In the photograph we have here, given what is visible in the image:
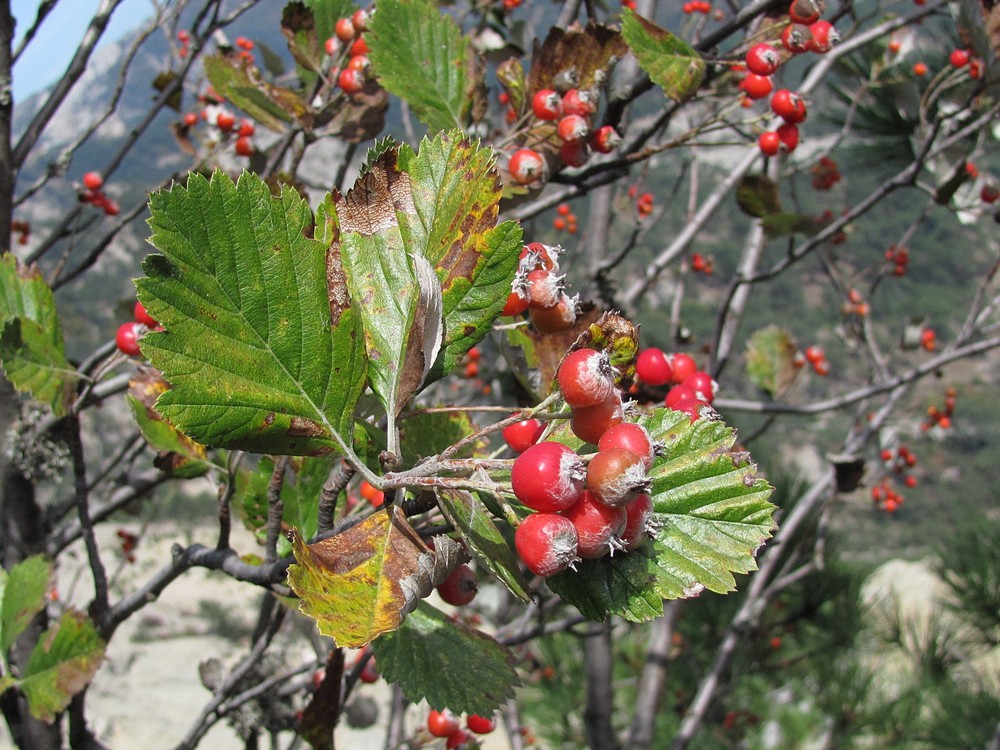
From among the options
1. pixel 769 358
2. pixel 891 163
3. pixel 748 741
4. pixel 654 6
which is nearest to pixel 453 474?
pixel 769 358

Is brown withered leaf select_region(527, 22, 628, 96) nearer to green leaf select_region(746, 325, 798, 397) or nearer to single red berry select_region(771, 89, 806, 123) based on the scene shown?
single red berry select_region(771, 89, 806, 123)

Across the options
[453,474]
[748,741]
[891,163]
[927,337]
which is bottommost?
[748,741]

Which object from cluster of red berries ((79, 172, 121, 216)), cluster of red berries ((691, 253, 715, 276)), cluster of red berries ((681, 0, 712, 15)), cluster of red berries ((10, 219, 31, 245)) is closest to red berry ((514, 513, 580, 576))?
cluster of red berries ((79, 172, 121, 216))

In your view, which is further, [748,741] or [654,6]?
[748,741]

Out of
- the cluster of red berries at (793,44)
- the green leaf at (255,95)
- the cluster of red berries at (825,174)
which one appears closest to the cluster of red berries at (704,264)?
the cluster of red berries at (825,174)

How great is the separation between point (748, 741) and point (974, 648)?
2035 millimetres

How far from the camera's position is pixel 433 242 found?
888mm

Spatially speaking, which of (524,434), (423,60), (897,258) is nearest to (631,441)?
(524,434)

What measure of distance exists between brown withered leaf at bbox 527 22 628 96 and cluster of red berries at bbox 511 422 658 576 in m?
1.07

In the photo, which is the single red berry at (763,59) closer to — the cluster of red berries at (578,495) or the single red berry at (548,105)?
the single red berry at (548,105)

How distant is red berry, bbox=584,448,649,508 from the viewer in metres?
0.68

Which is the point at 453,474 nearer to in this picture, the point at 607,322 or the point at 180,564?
the point at 607,322

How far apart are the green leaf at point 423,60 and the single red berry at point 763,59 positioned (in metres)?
0.66

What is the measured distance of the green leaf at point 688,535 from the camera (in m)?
0.80
